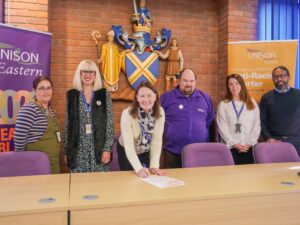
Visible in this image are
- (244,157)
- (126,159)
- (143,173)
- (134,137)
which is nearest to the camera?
(143,173)

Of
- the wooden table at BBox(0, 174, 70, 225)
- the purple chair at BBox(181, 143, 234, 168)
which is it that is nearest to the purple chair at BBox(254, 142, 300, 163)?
the purple chair at BBox(181, 143, 234, 168)

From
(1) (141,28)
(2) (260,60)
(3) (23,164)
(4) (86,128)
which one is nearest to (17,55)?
(4) (86,128)

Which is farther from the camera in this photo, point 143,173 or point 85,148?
point 85,148

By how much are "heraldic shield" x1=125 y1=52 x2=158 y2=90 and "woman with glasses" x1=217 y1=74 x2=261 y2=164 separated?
119 cm

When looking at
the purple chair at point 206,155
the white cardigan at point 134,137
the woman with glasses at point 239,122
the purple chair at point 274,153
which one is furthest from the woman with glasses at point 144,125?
the woman with glasses at point 239,122

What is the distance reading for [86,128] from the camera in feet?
8.69

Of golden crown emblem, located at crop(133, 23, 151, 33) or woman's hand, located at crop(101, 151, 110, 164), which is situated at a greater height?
golden crown emblem, located at crop(133, 23, 151, 33)

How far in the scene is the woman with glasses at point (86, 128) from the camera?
8.67 ft

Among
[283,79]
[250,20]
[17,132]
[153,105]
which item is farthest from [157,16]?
[17,132]

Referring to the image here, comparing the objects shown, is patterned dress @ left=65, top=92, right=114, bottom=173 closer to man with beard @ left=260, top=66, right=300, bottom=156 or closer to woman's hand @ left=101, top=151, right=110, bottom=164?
woman's hand @ left=101, top=151, right=110, bottom=164

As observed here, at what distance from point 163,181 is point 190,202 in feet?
1.19

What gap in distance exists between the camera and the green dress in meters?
2.68

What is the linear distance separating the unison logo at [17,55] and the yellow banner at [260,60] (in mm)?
2417

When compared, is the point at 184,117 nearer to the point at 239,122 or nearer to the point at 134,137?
the point at 239,122
